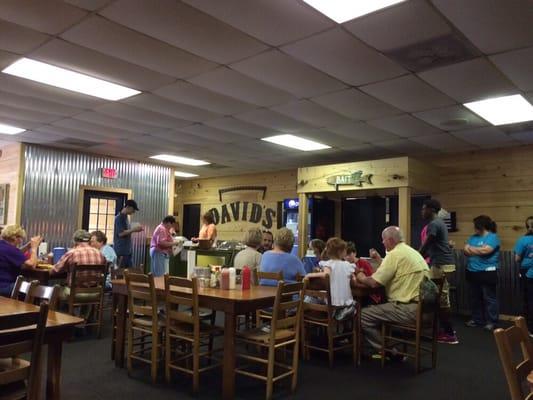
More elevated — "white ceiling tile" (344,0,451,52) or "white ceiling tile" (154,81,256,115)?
"white ceiling tile" (344,0,451,52)

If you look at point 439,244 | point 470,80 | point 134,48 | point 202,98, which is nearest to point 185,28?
point 134,48

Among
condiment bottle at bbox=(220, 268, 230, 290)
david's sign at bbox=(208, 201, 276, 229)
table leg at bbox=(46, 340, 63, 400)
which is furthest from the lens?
david's sign at bbox=(208, 201, 276, 229)

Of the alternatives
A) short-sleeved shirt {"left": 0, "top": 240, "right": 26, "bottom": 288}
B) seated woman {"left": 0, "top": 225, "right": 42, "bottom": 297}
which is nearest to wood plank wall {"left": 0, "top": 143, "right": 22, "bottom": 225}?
seated woman {"left": 0, "top": 225, "right": 42, "bottom": 297}

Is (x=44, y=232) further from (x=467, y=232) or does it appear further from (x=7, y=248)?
(x=467, y=232)

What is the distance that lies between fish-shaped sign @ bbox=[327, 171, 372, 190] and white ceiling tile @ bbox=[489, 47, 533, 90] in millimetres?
3235

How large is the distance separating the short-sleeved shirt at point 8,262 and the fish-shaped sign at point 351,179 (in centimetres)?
498

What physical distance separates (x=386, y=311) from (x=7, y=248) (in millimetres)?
3843

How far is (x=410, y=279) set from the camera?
4.29 metres

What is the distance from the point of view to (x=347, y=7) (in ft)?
9.72

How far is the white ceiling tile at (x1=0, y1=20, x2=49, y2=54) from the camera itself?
339 cm

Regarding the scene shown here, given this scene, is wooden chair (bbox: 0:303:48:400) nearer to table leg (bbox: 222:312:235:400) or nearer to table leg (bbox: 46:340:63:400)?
table leg (bbox: 46:340:63:400)

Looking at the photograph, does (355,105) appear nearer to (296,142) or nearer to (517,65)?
(517,65)

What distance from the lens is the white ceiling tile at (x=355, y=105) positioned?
479 cm

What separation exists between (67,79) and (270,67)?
213 centimetres
